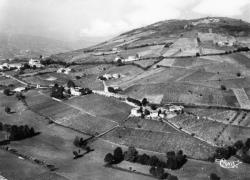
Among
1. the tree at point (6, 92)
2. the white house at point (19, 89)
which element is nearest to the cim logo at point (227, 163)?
the tree at point (6, 92)

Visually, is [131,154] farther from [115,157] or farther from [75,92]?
[75,92]

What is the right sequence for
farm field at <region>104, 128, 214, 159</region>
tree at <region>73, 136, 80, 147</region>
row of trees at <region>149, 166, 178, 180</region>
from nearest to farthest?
1. row of trees at <region>149, 166, 178, 180</region>
2. farm field at <region>104, 128, 214, 159</region>
3. tree at <region>73, 136, 80, 147</region>

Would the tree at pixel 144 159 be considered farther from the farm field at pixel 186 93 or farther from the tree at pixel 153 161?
the farm field at pixel 186 93

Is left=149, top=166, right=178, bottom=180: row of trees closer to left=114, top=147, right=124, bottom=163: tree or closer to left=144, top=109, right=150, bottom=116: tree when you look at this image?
left=114, top=147, right=124, bottom=163: tree

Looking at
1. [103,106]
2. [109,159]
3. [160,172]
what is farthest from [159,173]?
[103,106]

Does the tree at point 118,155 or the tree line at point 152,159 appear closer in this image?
the tree line at point 152,159

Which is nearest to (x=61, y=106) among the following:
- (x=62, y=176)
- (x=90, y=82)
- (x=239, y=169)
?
(x=90, y=82)

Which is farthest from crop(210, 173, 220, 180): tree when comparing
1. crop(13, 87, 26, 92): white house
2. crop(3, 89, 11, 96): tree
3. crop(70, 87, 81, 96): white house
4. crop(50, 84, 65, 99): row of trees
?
crop(13, 87, 26, 92): white house

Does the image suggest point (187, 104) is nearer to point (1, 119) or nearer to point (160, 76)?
point (160, 76)
